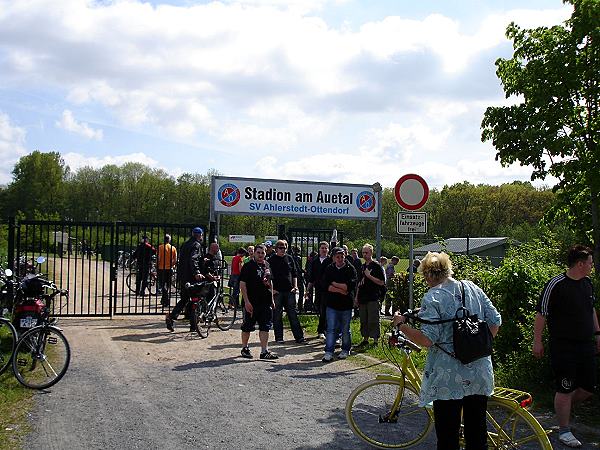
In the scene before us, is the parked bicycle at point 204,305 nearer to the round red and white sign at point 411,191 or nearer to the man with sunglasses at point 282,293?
the man with sunglasses at point 282,293

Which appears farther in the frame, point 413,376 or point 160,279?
point 160,279

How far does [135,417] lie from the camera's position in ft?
22.3

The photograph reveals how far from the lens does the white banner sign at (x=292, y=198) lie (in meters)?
15.8

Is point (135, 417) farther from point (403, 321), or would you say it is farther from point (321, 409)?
point (403, 321)

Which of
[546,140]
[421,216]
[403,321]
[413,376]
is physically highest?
[546,140]

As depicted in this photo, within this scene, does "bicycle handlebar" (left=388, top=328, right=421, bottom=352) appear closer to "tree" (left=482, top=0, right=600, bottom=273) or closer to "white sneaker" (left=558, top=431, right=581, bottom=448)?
"white sneaker" (left=558, top=431, right=581, bottom=448)

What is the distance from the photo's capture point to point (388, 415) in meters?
5.78

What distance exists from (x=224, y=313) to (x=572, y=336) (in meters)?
10.1

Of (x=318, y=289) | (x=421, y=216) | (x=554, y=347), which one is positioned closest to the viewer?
(x=554, y=347)

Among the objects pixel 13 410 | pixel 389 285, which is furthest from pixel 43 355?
pixel 389 285

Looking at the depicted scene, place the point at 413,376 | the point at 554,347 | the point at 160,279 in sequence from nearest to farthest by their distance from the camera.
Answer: the point at 413,376 → the point at 554,347 → the point at 160,279

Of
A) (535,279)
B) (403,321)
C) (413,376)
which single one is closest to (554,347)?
(413,376)

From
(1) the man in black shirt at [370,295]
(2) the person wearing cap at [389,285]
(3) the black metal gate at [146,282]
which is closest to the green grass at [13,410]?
(1) the man in black shirt at [370,295]

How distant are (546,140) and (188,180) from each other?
65858 millimetres
